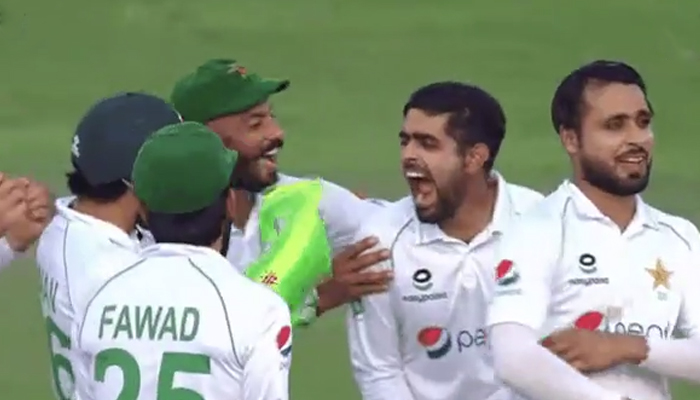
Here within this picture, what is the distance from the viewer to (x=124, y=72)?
10359 mm

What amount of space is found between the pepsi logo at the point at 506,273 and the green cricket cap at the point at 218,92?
1211 millimetres

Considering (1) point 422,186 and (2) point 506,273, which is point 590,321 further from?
(1) point 422,186

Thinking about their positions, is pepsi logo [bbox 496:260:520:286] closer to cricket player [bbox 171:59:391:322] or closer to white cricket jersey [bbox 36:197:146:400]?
cricket player [bbox 171:59:391:322]

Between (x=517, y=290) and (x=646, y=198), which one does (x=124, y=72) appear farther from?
(x=517, y=290)

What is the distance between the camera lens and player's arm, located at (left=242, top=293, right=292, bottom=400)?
151 inches

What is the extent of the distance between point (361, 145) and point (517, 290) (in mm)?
5393

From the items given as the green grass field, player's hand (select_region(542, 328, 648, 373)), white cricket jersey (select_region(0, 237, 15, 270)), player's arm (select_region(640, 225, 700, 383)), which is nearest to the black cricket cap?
white cricket jersey (select_region(0, 237, 15, 270))

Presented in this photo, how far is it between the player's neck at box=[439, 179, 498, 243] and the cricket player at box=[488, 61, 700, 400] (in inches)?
22.1

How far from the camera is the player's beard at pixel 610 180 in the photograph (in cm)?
462

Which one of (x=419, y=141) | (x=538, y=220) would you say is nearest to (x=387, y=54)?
(x=419, y=141)

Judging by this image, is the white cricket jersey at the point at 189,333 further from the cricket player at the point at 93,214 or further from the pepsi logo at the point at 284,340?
the cricket player at the point at 93,214

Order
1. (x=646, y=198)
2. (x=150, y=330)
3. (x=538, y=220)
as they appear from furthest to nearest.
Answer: (x=646, y=198) → (x=538, y=220) → (x=150, y=330)

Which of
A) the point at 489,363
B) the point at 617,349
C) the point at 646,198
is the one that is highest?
the point at 617,349

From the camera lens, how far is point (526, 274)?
4469mm
